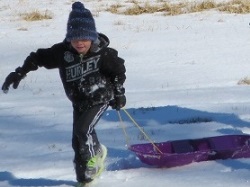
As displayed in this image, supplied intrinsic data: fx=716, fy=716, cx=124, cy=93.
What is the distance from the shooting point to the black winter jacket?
4594mm

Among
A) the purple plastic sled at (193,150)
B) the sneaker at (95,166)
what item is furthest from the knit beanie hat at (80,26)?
the purple plastic sled at (193,150)

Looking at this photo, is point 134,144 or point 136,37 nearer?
point 134,144

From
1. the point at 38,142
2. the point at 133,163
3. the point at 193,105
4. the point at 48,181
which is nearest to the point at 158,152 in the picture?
the point at 133,163

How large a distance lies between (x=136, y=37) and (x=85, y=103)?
865cm

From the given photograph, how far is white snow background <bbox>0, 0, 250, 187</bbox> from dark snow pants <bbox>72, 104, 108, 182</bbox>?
0.81 ft

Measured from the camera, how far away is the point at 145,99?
27.0 feet

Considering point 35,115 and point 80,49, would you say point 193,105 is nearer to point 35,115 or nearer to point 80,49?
point 35,115

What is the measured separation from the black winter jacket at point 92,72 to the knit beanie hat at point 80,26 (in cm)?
9

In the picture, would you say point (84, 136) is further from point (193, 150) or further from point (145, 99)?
point (145, 99)

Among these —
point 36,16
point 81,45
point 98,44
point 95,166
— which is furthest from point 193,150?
point 36,16

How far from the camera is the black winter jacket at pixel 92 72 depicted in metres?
4.59

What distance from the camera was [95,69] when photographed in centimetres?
461

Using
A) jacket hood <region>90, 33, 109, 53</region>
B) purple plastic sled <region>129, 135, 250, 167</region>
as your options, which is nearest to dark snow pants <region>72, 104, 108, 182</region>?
jacket hood <region>90, 33, 109, 53</region>

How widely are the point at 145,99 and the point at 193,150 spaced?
279cm
